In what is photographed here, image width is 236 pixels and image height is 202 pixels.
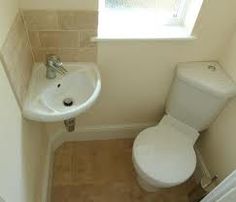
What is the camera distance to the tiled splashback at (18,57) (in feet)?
2.97

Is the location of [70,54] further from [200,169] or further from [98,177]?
[200,169]

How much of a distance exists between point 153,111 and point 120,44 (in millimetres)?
689

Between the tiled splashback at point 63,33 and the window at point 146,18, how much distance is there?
0.09 m

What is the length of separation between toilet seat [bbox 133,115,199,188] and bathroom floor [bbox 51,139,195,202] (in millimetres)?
358

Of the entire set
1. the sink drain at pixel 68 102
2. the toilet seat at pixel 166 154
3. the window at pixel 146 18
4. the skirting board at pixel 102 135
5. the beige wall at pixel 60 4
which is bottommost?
the skirting board at pixel 102 135

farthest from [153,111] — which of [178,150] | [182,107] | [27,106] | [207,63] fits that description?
[27,106]

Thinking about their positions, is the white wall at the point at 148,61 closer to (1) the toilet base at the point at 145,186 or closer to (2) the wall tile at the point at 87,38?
(2) the wall tile at the point at 87,38

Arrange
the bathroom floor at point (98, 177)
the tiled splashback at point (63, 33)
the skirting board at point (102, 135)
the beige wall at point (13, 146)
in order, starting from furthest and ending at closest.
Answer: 1. the skirting board at point (102, 135)
2. the bathroom floor at point (98, 177)
3. the tiled splashback at point (63, 33)
4. the beige wall at point (13, 146)

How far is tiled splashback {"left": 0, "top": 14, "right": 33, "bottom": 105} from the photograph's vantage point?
0.90 m

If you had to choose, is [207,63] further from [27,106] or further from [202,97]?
[27,106]

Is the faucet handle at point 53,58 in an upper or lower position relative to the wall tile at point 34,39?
lower

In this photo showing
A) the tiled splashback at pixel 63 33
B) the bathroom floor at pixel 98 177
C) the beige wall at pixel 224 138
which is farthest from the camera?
the bathroom floor at pixel 98 177

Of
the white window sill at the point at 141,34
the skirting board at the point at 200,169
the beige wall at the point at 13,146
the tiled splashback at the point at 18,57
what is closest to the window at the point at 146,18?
the white window sill at the point at 141,34

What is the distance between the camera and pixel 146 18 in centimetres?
137
